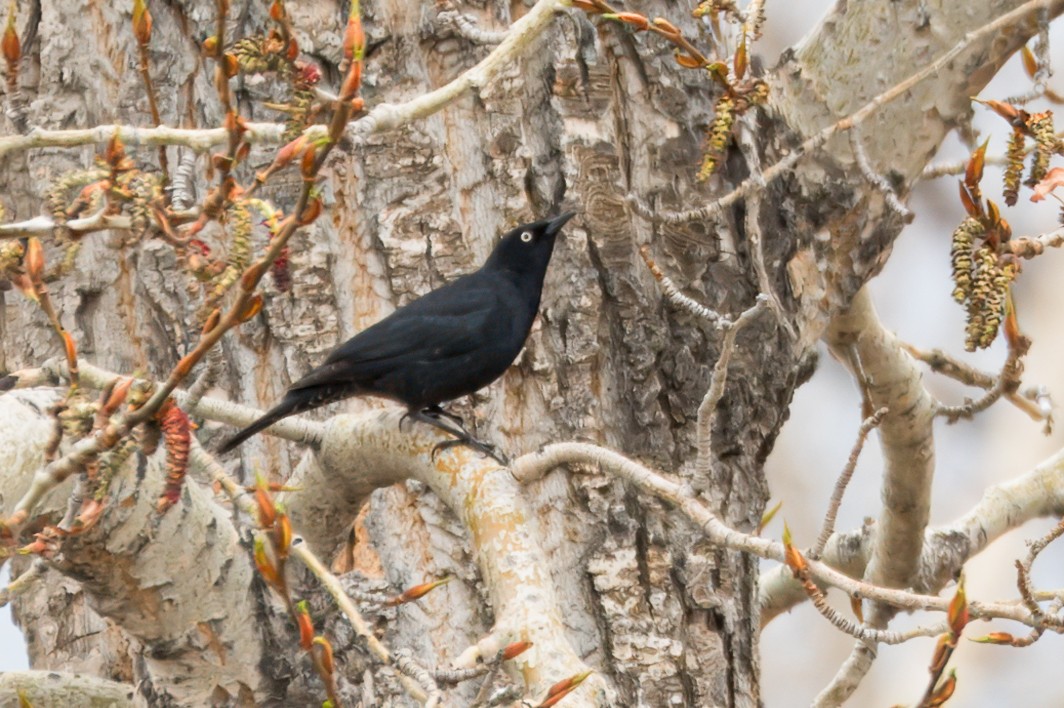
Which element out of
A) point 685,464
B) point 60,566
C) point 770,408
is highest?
point 770,408

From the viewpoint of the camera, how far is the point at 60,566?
2395 mm

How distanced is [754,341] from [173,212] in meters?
1.55

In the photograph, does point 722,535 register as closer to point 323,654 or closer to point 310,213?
point 323,654

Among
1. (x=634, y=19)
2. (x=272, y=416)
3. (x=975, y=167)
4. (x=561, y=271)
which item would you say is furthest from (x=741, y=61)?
(x=272, y=416)

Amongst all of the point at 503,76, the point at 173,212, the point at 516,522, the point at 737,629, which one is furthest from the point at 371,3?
the point at 737,629

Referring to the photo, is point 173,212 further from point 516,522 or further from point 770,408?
point 770,408

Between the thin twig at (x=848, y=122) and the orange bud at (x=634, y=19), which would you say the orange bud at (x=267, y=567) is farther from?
Answer: the thin twig at (x=848, y=122)

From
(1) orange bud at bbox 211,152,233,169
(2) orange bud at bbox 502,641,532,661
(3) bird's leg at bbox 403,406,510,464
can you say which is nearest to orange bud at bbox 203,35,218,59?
(1) orange bud at bbox 211,152,233,169

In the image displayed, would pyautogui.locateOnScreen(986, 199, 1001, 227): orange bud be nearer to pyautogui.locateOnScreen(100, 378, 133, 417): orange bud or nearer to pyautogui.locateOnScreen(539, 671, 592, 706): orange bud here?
pyautogui.locateOnScreen(539, 671, 592, 706): orange bud

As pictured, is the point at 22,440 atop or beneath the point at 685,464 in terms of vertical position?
beneath

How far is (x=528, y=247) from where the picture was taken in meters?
3.16

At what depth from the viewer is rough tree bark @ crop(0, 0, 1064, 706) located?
2.90 meters

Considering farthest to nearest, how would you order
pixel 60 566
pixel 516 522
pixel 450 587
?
pixel 450 587 → pixel 60 566 → pixel 516 522

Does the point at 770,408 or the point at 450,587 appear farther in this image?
the point at 770,408
